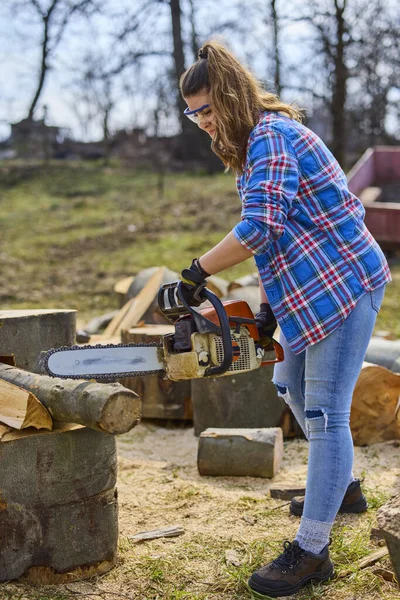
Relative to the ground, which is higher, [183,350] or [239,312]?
[239,312]

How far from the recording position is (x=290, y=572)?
7.93ft

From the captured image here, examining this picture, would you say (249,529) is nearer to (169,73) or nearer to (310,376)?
(310,376)

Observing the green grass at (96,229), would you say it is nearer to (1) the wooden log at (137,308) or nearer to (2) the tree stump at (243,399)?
(1) the wooden log at (137,308)

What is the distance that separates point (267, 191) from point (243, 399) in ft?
7.07

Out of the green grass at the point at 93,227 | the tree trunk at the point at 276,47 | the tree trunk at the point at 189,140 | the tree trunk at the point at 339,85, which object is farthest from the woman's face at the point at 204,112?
the tree trunk at the point at 189,140

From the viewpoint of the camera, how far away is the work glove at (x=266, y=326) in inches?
105

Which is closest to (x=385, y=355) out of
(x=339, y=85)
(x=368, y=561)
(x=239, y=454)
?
(x=239, y=454)

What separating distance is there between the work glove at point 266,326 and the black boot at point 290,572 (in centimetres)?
72

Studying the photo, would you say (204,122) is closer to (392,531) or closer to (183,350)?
(183,350)

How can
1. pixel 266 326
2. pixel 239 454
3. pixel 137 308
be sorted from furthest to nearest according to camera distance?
1. pixel 137 308
2. pixel 239 454
3. pixel 266 326

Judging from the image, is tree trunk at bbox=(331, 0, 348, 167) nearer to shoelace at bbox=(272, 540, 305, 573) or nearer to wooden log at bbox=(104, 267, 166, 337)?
wooden log at bbox=(104, 267, 166, 337)

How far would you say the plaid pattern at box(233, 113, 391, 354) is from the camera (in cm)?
232

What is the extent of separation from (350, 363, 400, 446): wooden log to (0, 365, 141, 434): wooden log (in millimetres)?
1971

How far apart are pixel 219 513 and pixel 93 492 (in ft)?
2.69
